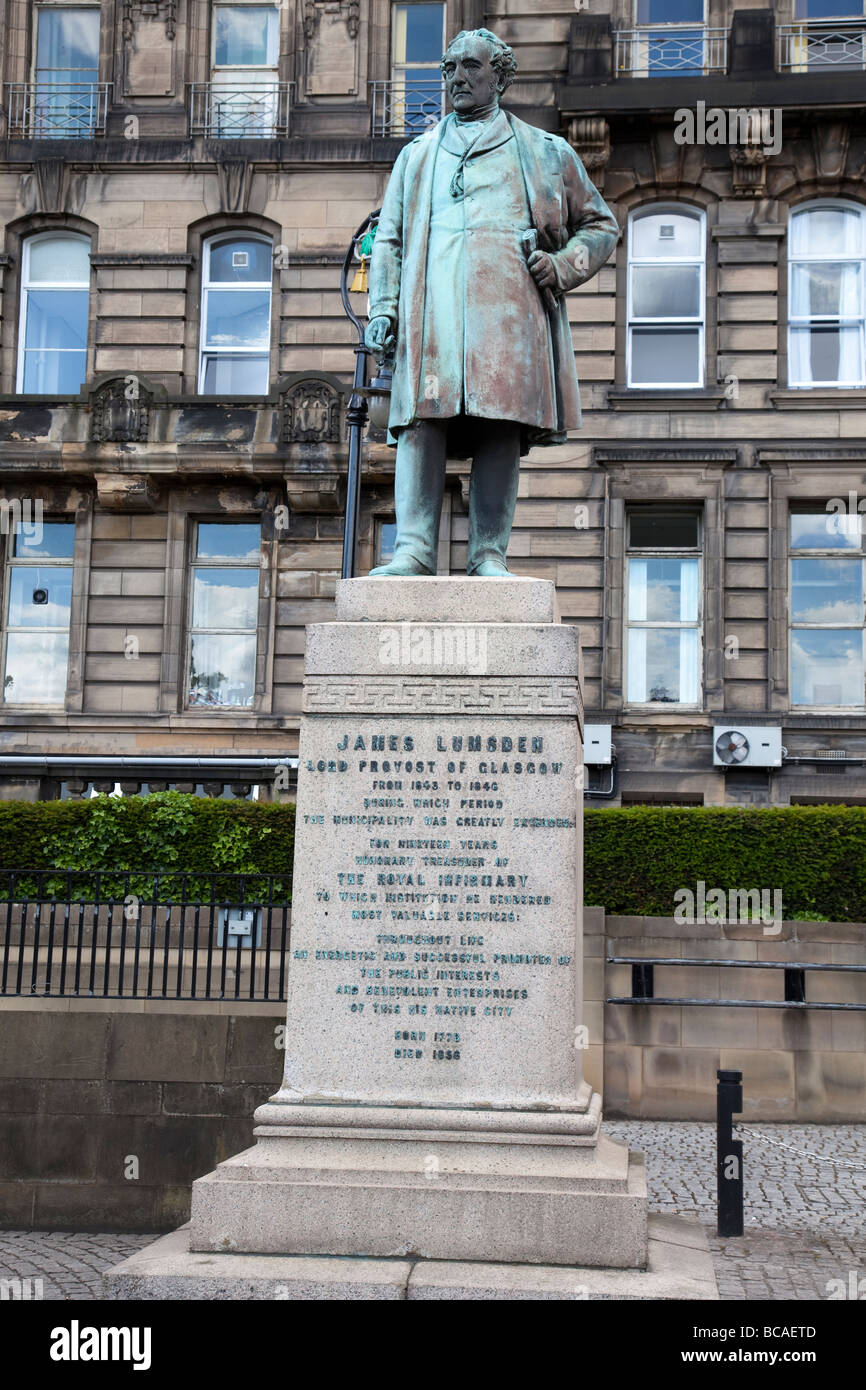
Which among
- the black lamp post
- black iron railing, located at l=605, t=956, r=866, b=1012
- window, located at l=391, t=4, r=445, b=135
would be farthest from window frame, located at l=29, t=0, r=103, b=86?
black iron railing, located at l=605, t=956, r=866, b=1012

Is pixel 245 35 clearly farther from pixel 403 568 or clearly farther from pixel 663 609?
pixel 403 568

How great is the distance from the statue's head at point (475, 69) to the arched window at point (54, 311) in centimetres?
1980

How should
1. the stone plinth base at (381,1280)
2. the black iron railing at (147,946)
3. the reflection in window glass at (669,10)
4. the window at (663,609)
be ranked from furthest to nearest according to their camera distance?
the reflection in window glass at (669,10)
the window at (663,609)
the black iron railing at (147,946)
the stone plinth base at (381,1280)

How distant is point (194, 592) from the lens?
25.9 m

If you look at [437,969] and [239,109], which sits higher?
[239,109]

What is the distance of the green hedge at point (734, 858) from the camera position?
15641mm

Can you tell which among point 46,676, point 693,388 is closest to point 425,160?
point 693,388

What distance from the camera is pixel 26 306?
88.1 ft

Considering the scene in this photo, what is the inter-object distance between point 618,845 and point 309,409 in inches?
457

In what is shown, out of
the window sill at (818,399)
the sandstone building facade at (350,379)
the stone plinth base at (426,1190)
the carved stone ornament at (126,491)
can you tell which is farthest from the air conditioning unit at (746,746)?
the stone plinth base at (426,1190)

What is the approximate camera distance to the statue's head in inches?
310

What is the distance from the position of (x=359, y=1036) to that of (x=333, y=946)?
43 cm

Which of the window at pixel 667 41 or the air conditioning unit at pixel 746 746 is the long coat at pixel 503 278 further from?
the window at pixel 667 41

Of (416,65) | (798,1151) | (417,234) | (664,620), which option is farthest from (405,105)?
(417,234)
